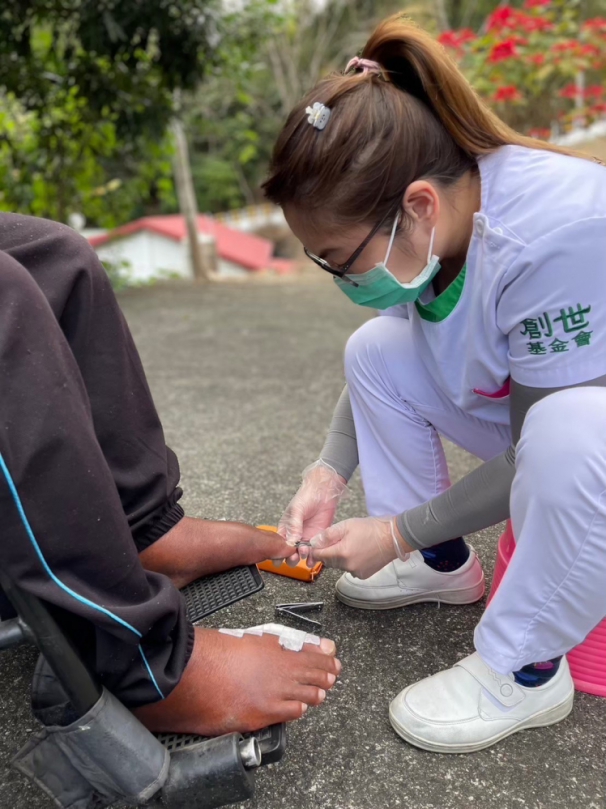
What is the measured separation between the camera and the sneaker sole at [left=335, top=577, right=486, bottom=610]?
51.6 inches

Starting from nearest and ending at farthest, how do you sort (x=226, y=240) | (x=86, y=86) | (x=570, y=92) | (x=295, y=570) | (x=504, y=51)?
(x=295, y=570) < (x=86, y=86) < (x=504, y=51) < (x=570, y=92) < (x=226, y=240)

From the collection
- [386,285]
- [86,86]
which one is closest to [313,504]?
[386,285]

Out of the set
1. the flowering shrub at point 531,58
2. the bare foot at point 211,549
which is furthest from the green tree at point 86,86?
the bare foot at point 211,549

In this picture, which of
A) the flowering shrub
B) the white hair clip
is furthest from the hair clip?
the flowering shrub

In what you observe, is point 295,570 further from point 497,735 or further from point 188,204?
point 188,204

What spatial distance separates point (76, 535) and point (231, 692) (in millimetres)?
352

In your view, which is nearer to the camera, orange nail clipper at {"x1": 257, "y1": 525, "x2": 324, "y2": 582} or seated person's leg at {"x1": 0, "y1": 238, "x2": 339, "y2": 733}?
seated person's leg at {"x1": 0, "y1": 238, "x2": 339, "y2": 733}

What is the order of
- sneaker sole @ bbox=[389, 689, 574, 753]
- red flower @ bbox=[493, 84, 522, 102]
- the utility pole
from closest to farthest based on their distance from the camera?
sneaker sole @ bbox=[389, 689, 574, 753]
red flower @ bbox=[493, 84, 522, 102]
the utility pole

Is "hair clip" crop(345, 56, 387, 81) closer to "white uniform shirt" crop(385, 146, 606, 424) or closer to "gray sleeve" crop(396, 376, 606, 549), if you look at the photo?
"white uniform shirt" crop(385, 146, 606, 424)

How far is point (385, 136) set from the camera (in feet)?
3.19

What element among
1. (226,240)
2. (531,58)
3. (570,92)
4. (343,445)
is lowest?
(226,240)

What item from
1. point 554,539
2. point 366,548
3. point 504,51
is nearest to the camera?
point 554,539

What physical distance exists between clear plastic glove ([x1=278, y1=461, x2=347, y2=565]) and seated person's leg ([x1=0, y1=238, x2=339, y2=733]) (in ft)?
1.35

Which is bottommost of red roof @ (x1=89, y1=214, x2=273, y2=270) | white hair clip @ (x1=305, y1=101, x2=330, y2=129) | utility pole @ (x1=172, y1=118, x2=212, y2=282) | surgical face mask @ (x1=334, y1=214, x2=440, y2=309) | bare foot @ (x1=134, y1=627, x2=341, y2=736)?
red roof @ (x1=89, y1=214, x2=273, y2=270)
